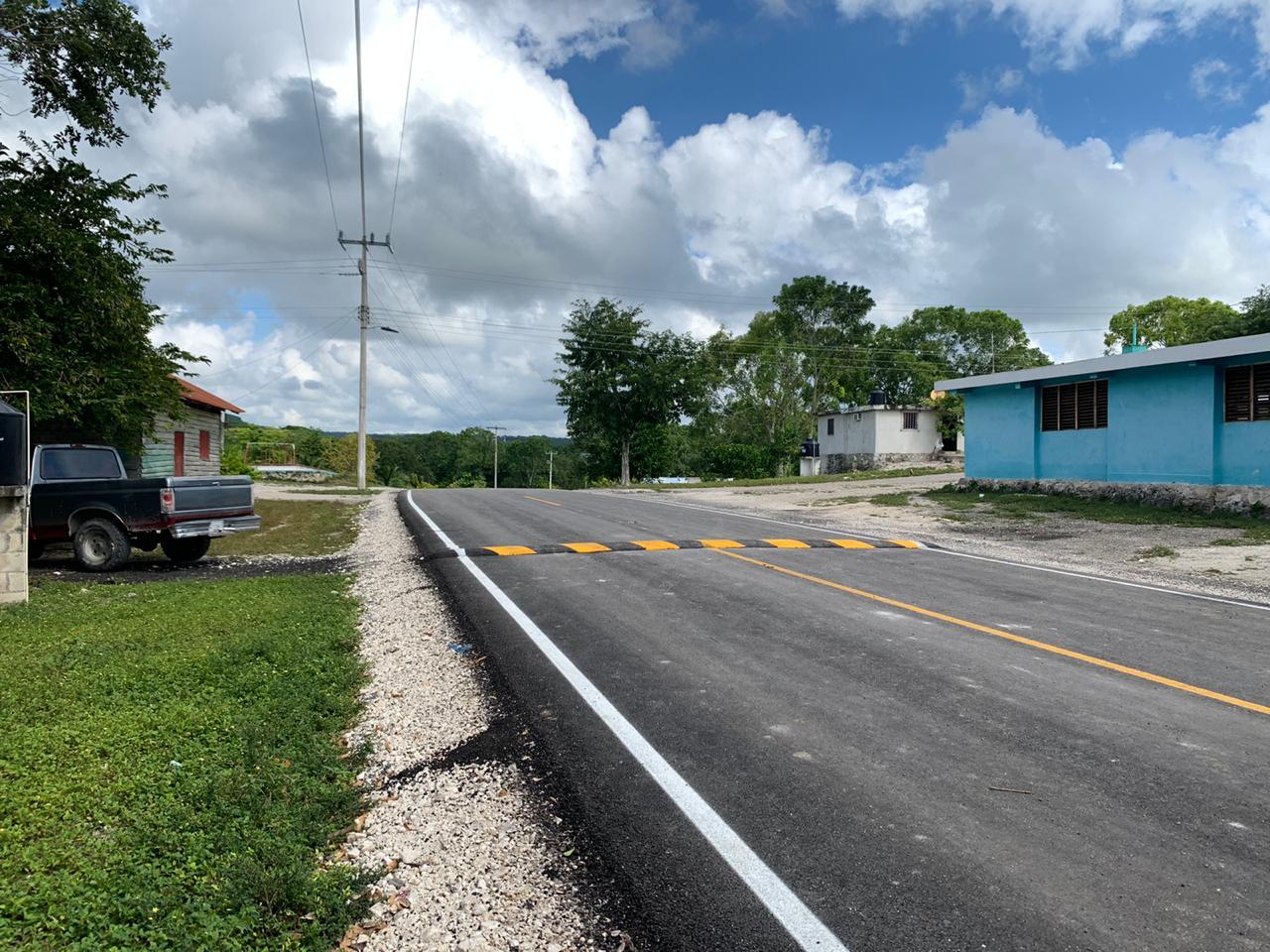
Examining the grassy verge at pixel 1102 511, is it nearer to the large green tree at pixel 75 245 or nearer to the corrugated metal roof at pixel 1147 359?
the corrugated metal roof at pixel 1147 359

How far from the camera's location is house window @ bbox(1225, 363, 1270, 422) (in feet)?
56.5

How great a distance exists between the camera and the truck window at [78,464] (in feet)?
36.3

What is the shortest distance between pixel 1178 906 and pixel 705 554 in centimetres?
870

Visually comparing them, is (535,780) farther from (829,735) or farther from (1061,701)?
(1061,701)

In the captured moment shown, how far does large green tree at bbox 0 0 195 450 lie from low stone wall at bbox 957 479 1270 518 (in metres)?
21.5

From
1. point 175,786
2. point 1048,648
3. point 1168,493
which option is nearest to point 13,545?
point 175,786

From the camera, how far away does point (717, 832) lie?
338 centimetres

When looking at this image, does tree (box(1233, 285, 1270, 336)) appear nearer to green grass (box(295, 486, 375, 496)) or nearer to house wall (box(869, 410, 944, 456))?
house wall (box(869, 410, 944, 456))

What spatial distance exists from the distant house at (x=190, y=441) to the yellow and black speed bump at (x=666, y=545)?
1483 cm

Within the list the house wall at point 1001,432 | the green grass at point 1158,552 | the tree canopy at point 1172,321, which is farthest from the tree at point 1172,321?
the green grass at point 1158,552

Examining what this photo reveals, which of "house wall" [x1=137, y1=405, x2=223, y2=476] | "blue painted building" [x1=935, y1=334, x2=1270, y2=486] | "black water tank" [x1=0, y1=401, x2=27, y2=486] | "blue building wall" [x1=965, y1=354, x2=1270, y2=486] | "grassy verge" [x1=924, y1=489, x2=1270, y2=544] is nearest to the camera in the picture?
"black water tank" [x1=0, y1=401, x2=27, y2=486]

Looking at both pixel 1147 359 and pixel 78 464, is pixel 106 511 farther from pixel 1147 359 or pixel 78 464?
pixel 1147 359

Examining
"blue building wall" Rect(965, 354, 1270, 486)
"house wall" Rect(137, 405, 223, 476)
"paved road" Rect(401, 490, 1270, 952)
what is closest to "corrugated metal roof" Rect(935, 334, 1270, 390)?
"blue building wall" Rect(965, 354, 1270, 486)

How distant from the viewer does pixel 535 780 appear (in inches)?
156
